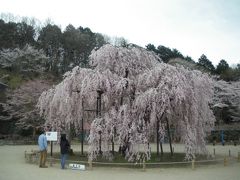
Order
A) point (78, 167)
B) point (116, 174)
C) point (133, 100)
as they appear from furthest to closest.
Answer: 1. point (133, 100)
2. point (78, 167)
3. point (116, 174)

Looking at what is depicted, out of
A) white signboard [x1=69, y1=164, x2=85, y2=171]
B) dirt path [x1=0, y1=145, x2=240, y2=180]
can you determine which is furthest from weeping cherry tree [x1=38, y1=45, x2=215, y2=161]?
dirt path [x1=0, y1=145, x2=240, y2=180]

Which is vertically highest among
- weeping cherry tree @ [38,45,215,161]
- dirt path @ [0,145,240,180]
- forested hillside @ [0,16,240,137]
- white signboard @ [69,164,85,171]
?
forested hillside @ [0,16,240,137]

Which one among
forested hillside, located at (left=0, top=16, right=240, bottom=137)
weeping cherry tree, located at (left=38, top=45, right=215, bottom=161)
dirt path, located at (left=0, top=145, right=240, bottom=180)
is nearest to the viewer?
dirt path, located at (left=0, top=145, right=240, bottom=180)

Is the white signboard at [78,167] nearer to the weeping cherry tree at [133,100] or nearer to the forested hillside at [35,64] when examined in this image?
the weeping cherry tree at [133,100]

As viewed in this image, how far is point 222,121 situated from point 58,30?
27.5 metres

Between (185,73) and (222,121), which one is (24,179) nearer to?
(185,73)

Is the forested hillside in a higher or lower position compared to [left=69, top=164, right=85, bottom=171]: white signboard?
higher

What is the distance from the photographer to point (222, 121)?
45.9 metres

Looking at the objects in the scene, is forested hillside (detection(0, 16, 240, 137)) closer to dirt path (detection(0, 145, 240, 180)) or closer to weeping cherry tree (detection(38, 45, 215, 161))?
weeping cherry tree (detection(38, 45, 215, 161))

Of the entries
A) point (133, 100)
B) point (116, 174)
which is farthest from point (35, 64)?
point (116, 174)

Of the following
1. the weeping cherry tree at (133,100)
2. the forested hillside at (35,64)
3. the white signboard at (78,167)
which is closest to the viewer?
the white signboard at (78,167)

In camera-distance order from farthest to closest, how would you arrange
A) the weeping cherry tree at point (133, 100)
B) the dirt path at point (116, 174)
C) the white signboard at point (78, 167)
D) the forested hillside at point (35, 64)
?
the forested hillside at point (35, 64)
the weeping cherry tree at point (133, 100)
the white signboard at point (78, 167)
the dirt path at point (116, 174)

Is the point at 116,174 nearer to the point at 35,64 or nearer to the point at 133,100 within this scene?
the point at 133,100

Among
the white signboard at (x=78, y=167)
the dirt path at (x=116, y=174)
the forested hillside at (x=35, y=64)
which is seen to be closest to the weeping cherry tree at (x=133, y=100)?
the white signboard at (x=78, y=167)
